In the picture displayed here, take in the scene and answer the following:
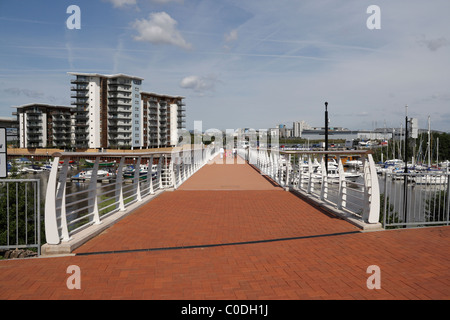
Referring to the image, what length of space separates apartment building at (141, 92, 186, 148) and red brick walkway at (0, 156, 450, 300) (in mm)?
89707

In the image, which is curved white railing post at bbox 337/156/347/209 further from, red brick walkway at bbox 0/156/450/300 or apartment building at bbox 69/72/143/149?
apartment building at bbox 69/72/143/149

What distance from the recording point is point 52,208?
4.66 m

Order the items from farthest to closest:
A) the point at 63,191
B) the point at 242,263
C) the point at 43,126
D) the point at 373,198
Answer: the point at 43,126 → the point at 373,198 → the point at 63,191 → the point at 242,263

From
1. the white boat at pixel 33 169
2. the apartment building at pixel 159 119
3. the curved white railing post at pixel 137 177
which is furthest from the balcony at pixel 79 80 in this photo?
the curved white railing post at pixel 137 177

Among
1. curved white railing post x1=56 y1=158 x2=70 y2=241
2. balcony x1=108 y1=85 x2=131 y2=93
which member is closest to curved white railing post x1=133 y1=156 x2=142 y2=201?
curved white railing post x1=56 y1=158 x2=70 y2=241

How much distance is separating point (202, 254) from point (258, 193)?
675 cm

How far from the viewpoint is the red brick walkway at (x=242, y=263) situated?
355 centimetres

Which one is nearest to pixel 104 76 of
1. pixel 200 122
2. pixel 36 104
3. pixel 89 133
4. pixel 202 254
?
pixel 89 133

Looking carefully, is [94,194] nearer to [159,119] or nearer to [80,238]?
[80,238]

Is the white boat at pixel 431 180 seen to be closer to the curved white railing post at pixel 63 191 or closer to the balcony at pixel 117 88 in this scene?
the curved white railing post at pixel 63 191

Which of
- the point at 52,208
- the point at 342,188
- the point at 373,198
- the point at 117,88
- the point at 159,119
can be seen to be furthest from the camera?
the point at 159,119

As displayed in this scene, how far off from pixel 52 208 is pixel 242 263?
2744 millimetres

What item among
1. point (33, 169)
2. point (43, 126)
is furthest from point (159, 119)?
point (33, 169)

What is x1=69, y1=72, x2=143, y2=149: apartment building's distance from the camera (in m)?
86.0
